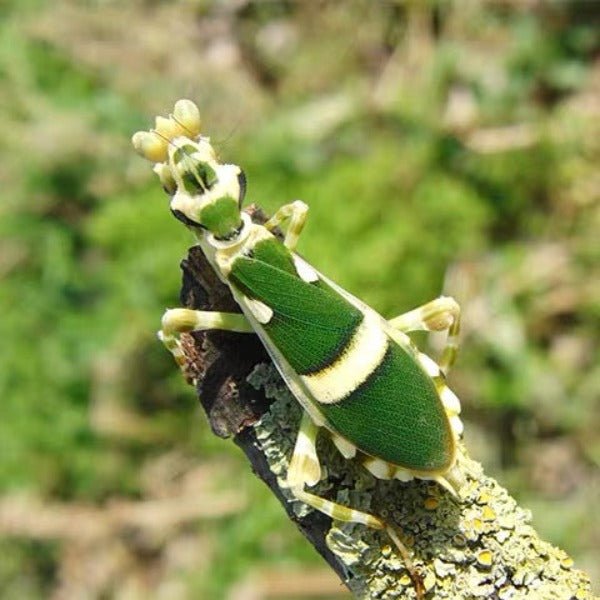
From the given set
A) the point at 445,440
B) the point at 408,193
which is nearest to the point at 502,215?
the point at 408,193

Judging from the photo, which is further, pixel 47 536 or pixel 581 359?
pixel 47 536

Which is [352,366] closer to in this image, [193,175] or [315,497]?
[315,497]

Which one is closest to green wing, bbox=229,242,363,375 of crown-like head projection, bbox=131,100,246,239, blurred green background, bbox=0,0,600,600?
crown-like head projection, bbox=131,100,246,239

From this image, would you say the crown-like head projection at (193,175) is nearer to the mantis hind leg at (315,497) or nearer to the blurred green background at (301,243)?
the mantis hind leg at (315,497)

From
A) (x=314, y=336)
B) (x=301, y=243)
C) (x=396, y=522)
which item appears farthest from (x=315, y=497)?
(x=301, y=243)

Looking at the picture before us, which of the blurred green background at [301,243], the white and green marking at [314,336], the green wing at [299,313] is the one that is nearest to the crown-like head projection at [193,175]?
the white and green marking at [314,336]

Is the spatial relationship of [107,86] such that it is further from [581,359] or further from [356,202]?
[581,359]

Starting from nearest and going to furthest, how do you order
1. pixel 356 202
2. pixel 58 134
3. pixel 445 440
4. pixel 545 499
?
pixel 445 440
pixel 545 499
pixel 356 202
pixel 58 134

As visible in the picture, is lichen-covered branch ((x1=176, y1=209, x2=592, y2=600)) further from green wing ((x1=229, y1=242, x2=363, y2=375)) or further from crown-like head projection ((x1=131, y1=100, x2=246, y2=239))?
crown-like head projection ((x1=131, y1=100, x2=246, y2=239))
